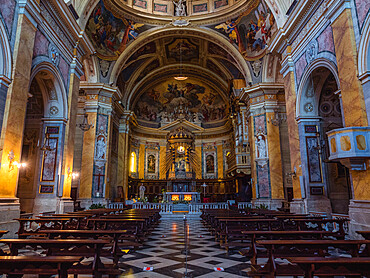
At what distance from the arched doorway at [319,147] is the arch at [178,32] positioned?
7.45 metres

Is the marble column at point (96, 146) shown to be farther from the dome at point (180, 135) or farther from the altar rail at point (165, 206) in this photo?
the dome at point (180, 135)

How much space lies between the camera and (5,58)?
7.09m

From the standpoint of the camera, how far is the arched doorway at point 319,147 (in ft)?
31.8

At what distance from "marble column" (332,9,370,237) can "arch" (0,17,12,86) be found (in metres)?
8.96

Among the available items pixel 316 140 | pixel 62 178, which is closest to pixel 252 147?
pixel 316 140

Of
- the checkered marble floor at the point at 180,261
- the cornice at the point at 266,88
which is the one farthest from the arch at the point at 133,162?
the checkered marble floor at the point at 180,261

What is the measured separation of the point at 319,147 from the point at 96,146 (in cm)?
1212

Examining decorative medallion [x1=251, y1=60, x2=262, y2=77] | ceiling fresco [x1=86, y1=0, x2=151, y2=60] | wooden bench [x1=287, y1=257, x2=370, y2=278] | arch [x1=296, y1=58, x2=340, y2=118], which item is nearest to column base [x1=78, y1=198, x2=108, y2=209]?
ceiling fresco [x1=86, y1=0, x2=151, y2=60]

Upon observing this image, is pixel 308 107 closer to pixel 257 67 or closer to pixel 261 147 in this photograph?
pixel 261 147

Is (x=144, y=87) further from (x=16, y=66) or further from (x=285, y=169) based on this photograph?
(x=16, y=66)

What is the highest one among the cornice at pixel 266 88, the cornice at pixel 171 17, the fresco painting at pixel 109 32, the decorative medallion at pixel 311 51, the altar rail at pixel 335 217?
the cornice at pixel 171 17

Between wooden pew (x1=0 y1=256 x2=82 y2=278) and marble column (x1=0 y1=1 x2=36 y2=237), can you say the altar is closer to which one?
marble column (x1=0 y1=1 x2=36 y2=237)

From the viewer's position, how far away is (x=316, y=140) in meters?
10.1

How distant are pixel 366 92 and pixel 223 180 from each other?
61.1 feet
